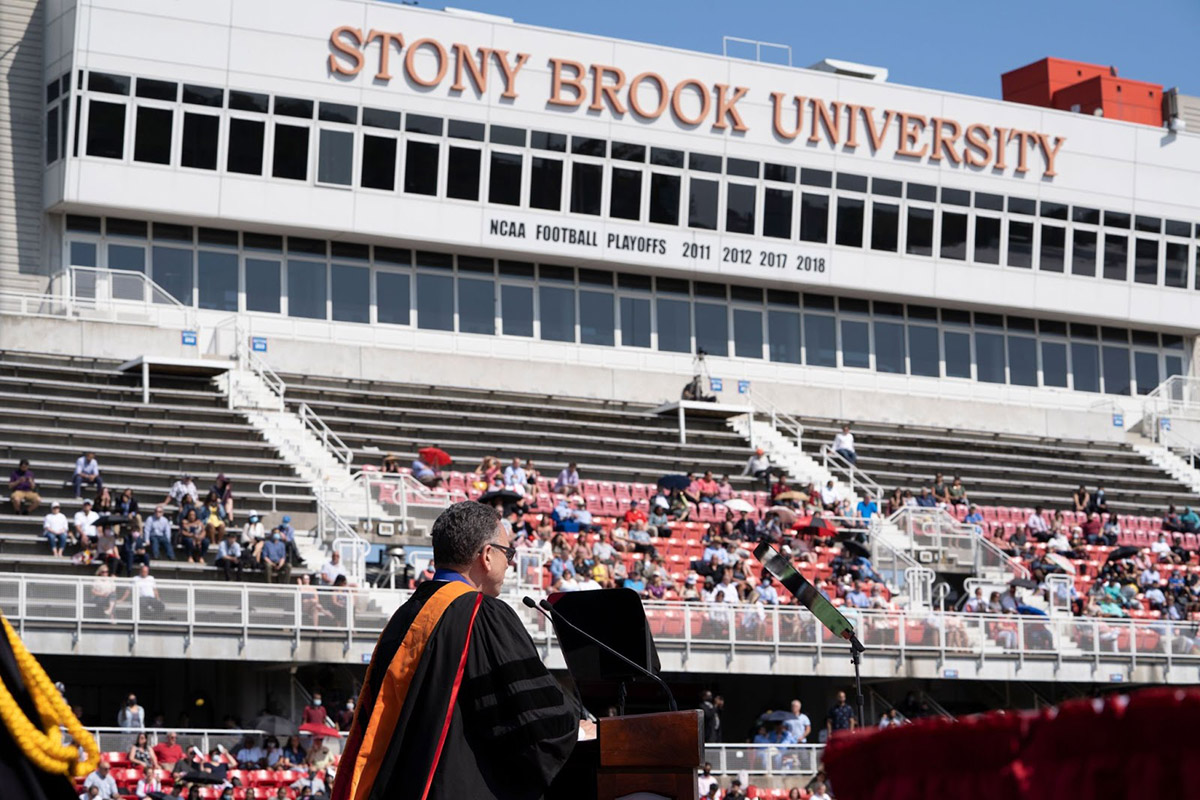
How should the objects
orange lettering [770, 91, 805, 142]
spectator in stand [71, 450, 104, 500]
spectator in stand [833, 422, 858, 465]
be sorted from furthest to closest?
orange lettering [770, 91, 805, 142], spectator in stand [833, 422, 858, 465], spectator in stand [71, 450, 104, 500]

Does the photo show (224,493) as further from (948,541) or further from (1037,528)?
(1037,528)

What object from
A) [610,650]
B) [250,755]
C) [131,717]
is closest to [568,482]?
[250,755]

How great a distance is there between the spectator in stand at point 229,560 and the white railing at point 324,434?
5.73 m

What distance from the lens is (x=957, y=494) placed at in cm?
3484

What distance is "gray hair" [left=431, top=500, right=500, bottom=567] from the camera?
6328 mm

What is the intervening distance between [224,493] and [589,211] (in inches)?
611

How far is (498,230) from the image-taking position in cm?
3906

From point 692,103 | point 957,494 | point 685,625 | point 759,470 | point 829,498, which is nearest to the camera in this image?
point 685,625

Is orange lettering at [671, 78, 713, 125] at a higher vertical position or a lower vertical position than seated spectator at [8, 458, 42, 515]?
higher

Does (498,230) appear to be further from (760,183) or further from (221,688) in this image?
(221,688)

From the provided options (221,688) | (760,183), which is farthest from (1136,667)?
(760,183)

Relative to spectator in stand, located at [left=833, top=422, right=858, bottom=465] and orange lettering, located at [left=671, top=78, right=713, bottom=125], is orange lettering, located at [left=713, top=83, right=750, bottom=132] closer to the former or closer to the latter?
orange lettering, located at [left=671, top=78, right=713, bottom=125]

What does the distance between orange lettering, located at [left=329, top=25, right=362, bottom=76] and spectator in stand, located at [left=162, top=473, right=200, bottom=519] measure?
1331 centimetres

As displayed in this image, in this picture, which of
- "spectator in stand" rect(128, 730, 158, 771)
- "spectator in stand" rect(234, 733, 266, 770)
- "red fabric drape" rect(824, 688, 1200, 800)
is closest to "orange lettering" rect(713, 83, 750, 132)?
"spectator in stand" rect(234, 733, 266, 770)
